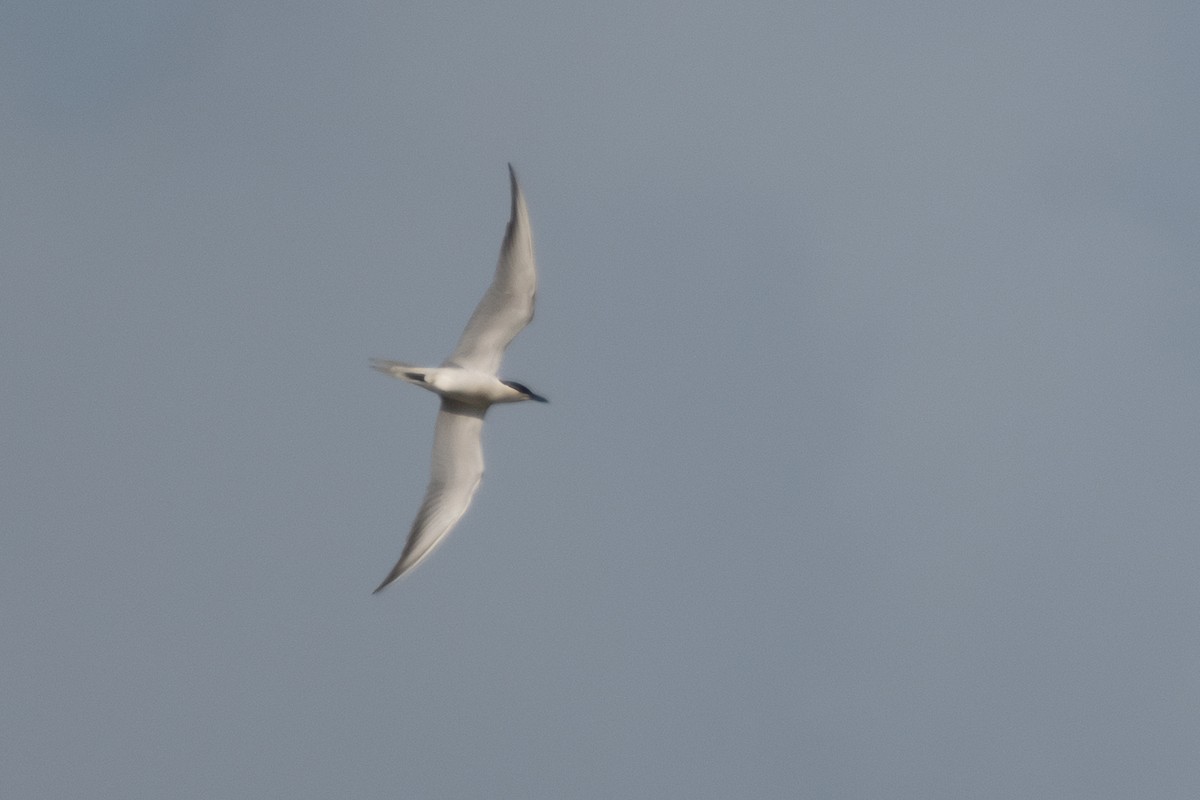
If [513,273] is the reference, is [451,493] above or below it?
below

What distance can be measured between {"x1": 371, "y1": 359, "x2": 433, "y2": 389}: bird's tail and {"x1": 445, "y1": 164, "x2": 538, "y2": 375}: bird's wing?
27.0 inches

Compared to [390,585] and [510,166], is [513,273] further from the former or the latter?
[390,585]

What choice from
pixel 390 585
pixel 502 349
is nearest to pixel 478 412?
pixel 502 349

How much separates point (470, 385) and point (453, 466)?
4.58ft

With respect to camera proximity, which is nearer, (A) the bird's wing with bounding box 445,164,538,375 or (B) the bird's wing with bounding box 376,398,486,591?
(A) the bird's wing with bounding box 445,164,538,375

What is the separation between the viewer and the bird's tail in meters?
28.4

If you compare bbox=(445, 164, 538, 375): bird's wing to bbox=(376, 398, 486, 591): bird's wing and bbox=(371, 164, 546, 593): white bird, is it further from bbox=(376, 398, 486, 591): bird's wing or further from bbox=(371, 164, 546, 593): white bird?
bbox=(376, 398, 486, 591): bird's wing

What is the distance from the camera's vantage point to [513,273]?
2867 centimetres

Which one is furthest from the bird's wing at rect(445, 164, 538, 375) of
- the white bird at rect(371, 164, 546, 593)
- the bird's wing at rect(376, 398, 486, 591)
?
the bird's wing at rect(376, 398, 486, 591)

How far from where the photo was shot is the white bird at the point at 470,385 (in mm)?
28578

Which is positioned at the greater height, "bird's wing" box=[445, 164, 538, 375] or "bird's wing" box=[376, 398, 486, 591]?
"bird's wing" box=[445, 164, 538, 375]

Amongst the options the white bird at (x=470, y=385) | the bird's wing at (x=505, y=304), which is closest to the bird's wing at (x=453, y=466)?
the white bird at (x=470, y=385)

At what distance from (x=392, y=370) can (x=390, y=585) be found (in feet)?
9.56

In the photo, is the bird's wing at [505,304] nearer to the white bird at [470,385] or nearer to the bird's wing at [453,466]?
the white bird at [470,385]
